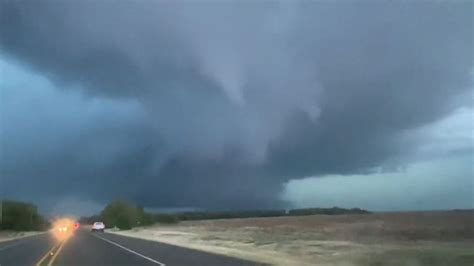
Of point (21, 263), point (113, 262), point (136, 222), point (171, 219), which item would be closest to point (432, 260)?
point (113, 262)

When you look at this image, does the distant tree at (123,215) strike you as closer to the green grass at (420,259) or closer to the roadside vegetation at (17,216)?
the roadside vegetation at (17,216)

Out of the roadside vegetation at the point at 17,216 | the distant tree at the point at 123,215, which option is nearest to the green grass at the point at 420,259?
the distant tree at the point at 123,215

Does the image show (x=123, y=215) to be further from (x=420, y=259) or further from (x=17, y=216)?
(x=420, y=259)

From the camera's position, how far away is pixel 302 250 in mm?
35500

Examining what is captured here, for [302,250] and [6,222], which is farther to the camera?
[6,222]

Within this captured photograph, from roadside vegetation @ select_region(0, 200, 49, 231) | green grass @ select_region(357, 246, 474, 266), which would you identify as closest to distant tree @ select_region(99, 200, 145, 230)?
roadside vegetation @ select_region(0, 200, 49, 231)

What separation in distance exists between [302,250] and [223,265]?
10.0m

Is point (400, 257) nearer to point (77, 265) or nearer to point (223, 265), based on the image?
point (223, 265)

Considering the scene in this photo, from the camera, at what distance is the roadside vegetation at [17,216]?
172975mm

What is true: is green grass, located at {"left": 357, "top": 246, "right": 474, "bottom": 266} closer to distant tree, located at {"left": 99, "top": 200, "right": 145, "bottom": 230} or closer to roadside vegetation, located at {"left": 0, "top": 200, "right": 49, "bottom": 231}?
distant tree, located at {"left": 99, "top": 200, "right": 145, "bottom": 230}

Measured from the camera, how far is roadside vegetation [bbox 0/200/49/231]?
173m

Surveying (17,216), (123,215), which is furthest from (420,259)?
(17,216)

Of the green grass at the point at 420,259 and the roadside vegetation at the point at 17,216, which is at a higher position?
the roadside vegetation at the point at 17,216

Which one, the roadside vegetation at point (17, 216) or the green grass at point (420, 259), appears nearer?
the green grass at point (420, 259)
